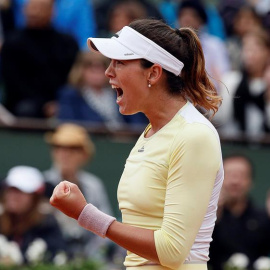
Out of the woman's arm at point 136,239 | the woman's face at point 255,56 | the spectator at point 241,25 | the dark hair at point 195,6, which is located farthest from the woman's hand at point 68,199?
the spectator at point 241,25

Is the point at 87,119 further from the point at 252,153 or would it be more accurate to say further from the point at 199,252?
the point at 199,252

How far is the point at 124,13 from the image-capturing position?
922 cm

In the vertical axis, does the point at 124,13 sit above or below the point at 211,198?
below

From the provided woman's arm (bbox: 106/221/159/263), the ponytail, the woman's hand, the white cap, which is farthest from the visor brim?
the white cap

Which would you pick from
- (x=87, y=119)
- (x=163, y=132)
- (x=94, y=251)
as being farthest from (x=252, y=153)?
(x=163, y=132)

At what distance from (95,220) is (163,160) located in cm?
29

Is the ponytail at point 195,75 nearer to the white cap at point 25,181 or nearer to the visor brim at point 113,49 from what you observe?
the visor brim at point 113,49

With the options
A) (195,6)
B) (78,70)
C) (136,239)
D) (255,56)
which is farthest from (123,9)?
(136,239)

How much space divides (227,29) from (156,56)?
726cm

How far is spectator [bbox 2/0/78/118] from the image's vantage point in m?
8.51

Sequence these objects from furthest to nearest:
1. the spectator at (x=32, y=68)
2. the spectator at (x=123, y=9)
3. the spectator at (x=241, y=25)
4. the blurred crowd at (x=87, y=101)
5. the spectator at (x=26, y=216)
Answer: the spectator at (x=241, y=25)
the spectator at (x=123, y=9)
the spectator at (x=32, y=68)
the blurred crowd at (x=87, y=101)
the spectator at (x=26, y=216)

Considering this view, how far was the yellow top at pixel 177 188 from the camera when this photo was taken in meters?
2.87

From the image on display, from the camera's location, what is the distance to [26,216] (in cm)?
710

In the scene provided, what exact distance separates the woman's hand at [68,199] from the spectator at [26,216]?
3.94 m
